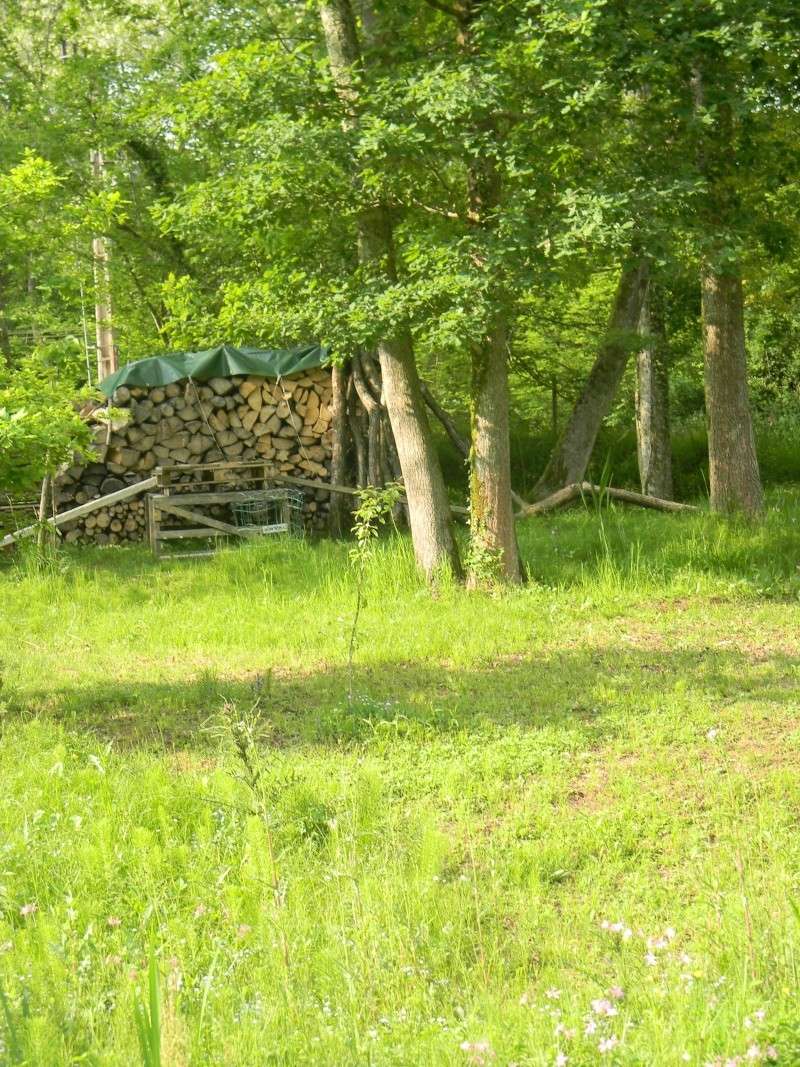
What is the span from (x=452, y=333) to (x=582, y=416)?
21.1 feet

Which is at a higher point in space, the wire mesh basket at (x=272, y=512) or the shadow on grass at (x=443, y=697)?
the wire mesh basket at (x=272, y=512)

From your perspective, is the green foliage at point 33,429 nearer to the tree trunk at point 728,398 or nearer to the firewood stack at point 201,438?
the tree trunk at point 728,398

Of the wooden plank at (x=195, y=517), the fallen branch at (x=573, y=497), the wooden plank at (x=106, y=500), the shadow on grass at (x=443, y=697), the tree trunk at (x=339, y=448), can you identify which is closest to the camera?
the shadow on grass at (x=443, y=697)

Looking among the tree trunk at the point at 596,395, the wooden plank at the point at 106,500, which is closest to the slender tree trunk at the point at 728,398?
the tree trunk at the point at 596,395

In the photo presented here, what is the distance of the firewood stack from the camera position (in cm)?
1700

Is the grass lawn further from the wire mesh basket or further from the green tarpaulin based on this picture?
the green tarpaulin

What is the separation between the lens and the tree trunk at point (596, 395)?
15.6m

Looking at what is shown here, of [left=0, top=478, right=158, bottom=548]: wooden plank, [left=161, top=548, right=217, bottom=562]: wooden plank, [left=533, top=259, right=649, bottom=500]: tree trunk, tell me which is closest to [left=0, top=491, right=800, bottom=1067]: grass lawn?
[left=161, top=548, right=217, bottom=562]: wooden plank

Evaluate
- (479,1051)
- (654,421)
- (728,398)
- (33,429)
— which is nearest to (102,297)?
(654,421)

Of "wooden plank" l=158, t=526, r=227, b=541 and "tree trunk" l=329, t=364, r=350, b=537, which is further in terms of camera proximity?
"tree trunk" l=329, t=364, r=350, b=537

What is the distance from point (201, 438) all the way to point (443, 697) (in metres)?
10.0

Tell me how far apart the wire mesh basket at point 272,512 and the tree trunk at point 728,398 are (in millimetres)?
5261

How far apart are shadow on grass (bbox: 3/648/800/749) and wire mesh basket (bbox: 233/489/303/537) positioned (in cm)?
699

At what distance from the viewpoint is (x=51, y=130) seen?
19.8 metres
